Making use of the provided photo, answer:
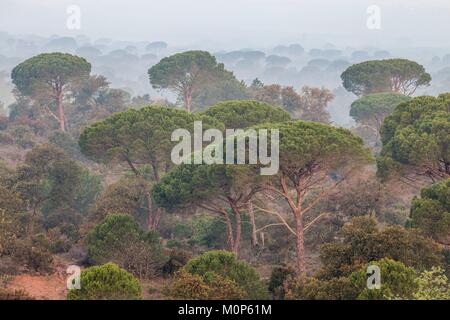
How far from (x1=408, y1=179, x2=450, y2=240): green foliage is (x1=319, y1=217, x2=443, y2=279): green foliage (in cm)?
107

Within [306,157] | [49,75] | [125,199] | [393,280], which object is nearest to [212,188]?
[306,157]

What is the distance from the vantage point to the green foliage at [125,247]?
20.8 m

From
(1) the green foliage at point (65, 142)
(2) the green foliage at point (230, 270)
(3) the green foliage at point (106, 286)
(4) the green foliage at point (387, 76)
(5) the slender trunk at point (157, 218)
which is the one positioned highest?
(4) the green foliage at point (387, 76)

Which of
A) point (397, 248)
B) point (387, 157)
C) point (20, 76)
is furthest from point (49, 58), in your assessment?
point (397, 248)

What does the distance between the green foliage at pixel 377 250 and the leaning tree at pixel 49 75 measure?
37415 mm

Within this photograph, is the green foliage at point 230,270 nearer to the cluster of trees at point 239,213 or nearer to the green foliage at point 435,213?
the cluster of trees at point 239,213

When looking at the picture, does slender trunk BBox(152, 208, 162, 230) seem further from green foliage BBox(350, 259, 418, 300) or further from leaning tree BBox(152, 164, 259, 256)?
green foliage BBox(350, 259, 418, 300)

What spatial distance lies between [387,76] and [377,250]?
37.3 metres

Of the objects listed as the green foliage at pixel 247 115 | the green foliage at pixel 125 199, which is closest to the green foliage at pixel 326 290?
the green foliage at pixel 125 199

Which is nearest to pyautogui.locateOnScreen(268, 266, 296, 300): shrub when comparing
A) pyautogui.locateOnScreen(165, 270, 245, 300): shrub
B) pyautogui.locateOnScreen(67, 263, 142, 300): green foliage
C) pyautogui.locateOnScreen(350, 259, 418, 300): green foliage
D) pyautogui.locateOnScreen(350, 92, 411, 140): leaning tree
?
pyautogui.locateOnScreen(165, 270, 245, 300): shrub

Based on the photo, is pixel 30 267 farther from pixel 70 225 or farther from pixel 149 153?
pixel 149 153

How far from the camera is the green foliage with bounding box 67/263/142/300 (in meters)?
13.8

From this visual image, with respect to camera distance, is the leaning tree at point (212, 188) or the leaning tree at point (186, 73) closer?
the leaning tree at point (212, 188)

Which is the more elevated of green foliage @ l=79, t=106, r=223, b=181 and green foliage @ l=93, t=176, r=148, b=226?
green foliage @ l=79, t=106, r=223, b=181
